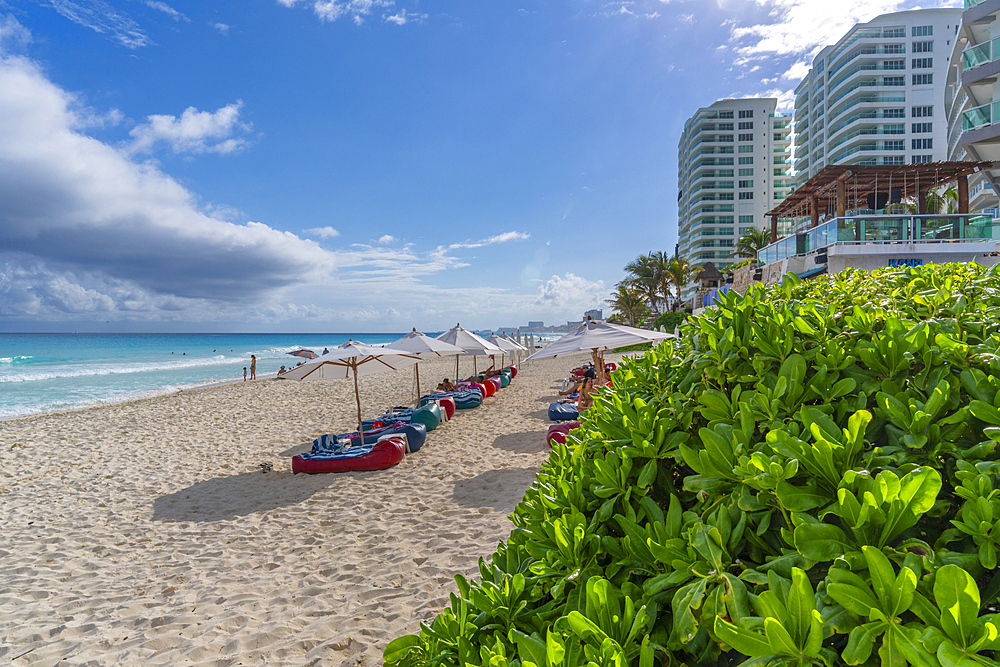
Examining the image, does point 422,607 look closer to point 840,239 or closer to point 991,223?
point 840,239

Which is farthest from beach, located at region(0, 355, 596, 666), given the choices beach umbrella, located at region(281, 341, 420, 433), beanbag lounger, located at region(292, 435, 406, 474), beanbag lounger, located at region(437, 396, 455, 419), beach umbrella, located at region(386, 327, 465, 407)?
beach umbrella, located at region(386, 327, 465, 407)

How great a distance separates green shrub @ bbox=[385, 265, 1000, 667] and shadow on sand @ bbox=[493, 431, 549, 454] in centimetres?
738

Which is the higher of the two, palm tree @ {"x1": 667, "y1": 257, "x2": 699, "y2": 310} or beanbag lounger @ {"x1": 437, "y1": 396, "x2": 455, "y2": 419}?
palm tree @ {"x1": 667, "y1": 257, "x2": 699, "y2": 310}

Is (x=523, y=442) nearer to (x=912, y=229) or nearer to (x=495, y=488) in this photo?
(x=495, y=488)

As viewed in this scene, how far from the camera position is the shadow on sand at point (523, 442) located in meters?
8.80

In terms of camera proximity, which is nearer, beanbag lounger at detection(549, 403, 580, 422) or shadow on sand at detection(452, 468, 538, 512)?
shadow on sand at detection(452, 468, 538, 512)

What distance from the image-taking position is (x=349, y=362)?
9.19 m

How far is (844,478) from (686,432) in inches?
19.9

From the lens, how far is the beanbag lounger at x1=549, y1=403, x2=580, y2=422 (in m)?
11.0

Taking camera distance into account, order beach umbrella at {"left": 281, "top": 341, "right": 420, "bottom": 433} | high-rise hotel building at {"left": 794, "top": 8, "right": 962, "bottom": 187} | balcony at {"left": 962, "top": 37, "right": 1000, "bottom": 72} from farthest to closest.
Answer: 1. high-rise hotel building at {"left": 794, "top": 8, "right": 962, "bottom": 187}
2. balcony at {"left": 962, "top": 37, "right": 1000, "bottom": 72}
3. beach umbrella at {"left": 281, "top": 341, "right": 420, "bottom": 433}

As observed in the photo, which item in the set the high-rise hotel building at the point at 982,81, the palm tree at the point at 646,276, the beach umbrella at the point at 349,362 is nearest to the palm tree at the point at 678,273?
the palm tree at the point at 646,276

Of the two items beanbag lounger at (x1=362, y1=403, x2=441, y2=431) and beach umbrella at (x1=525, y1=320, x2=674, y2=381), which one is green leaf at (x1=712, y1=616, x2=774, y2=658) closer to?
beach umbrella at (x1=525, y1=320, x2=674, y2=381)

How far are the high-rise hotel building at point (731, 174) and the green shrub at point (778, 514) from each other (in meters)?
76.9

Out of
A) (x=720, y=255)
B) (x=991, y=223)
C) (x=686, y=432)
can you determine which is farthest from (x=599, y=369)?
(x=720, y=255)
